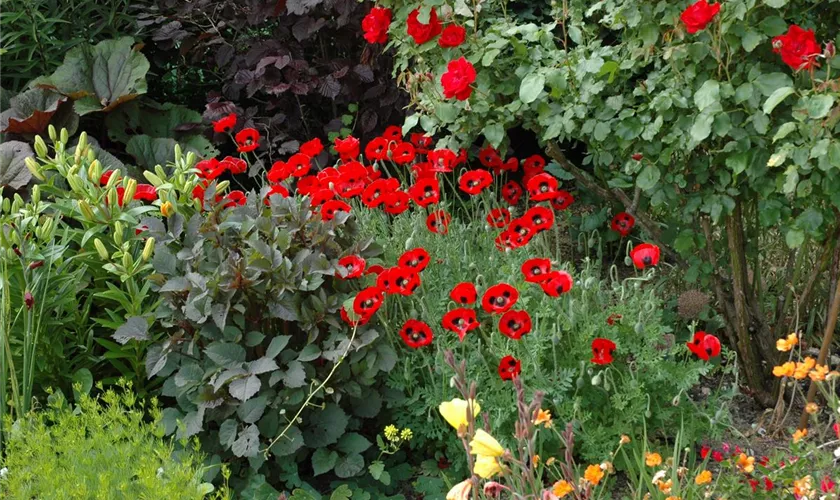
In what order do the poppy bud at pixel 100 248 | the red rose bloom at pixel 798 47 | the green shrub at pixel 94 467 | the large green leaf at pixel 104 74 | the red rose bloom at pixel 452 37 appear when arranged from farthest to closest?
the large green leaf at pixel 104 74
the red rose bloom at pixel 452 37
the poppy bud at pixel 100 248
the red rose bloom at pixel 798 47
the green shrub at pixel 94 467

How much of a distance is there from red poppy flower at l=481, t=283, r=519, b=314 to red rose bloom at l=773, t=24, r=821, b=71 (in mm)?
909

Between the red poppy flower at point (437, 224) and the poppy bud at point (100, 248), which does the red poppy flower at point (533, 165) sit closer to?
the red poppy flower at point (437, 224)

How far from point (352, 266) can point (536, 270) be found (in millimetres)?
502

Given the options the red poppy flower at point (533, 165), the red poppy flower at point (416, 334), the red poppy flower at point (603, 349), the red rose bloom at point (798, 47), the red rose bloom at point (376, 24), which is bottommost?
the red poppy flower at point (533, 165)

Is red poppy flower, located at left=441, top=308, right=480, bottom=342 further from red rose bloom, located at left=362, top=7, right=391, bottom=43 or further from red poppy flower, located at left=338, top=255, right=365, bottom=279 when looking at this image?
red rose bloom, located at left=362, top=7, right=391, bottom=43

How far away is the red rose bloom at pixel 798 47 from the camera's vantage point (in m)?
2.37

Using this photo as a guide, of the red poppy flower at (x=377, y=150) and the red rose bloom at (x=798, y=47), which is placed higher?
the red rose bloom at (x=798, y=47)

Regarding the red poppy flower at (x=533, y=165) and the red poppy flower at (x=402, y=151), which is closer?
the red poppy flower at (x=402, y=151)

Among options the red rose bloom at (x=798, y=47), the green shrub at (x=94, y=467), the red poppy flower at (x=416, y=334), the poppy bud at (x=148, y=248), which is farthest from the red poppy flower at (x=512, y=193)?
the green shrub at (x=94, y=467)

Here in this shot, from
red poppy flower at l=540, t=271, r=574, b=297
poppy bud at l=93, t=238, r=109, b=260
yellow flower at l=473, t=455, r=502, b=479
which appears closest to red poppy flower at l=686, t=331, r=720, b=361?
red poppy flower at l=540, t=271, r=574, b=297

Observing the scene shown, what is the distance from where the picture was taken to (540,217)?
272 cm

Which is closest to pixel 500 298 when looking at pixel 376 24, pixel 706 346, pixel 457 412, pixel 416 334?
pixel 416 334

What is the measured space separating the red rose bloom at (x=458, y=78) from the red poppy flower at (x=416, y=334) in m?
0.78

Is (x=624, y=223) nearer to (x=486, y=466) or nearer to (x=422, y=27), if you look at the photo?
(x=422, y=27)
